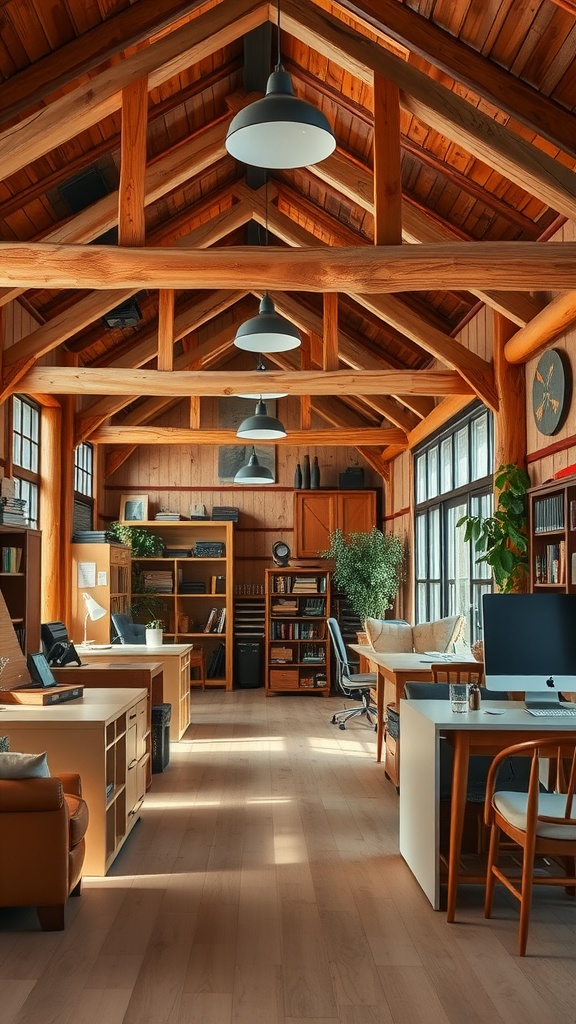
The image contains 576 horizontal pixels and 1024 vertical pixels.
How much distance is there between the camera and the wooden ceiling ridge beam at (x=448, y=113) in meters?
5.12

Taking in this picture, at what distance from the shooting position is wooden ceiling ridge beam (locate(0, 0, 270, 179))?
5.30 m

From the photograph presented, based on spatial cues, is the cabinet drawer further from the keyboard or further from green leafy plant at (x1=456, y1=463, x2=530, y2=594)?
the keyboard

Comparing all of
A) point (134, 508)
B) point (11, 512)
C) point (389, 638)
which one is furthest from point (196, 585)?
point (11, 512)

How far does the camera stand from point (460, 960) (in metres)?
3.51

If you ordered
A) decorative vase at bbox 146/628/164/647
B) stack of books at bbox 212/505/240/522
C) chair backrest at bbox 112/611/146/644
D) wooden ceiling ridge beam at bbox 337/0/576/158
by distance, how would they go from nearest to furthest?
1. wooden ceiling ridge beam at bbox 337/0/576/158
2. decorative vase at bbox 146/628/164/647
3. chair backrest at bbox 112/611/146/644
4. stack of books at bbox 212/505/240/522

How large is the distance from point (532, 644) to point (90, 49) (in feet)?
14.5

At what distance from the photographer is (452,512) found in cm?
959

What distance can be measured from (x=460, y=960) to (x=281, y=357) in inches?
400

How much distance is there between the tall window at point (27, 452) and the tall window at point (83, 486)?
1.57 meters

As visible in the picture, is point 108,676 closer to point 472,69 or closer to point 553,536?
point 553,536

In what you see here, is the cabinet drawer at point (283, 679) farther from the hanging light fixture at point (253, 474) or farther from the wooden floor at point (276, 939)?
the wooden floor at point (276, 939)

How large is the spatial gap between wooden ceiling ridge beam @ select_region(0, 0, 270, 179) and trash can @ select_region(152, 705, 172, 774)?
3993 millimetres

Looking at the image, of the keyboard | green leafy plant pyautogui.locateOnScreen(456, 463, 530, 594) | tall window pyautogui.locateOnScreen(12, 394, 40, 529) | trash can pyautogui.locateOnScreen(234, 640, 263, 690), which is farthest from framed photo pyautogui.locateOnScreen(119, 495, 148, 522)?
the keyboard

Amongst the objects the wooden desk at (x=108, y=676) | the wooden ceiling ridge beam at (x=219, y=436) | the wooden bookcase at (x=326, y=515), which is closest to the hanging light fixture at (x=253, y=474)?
the wooden ceiling ridge beam at (x=219, y=436)
